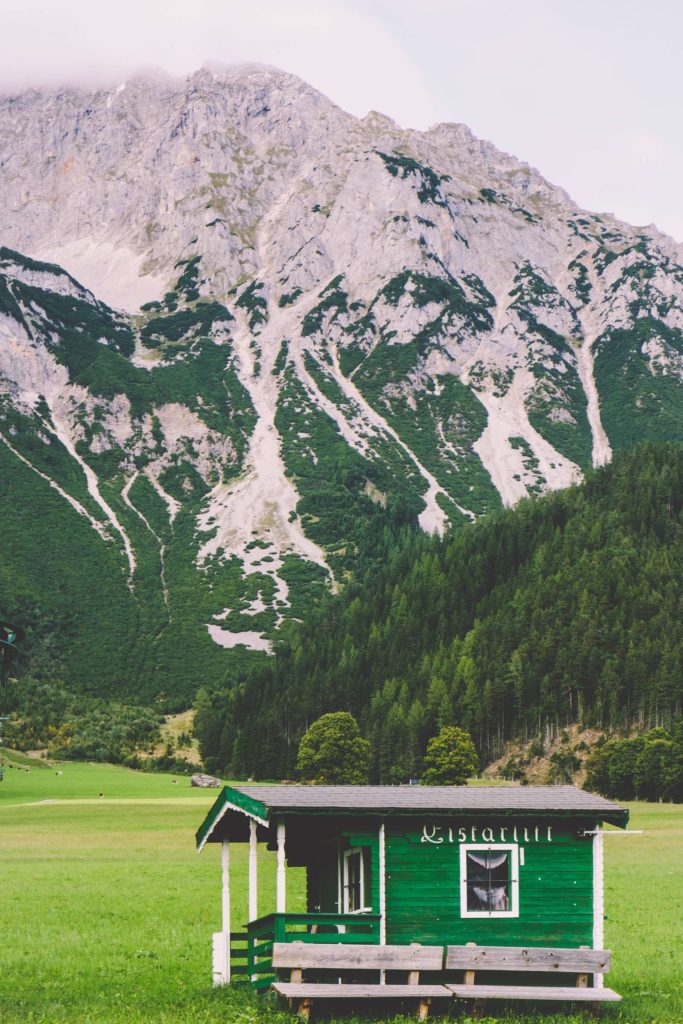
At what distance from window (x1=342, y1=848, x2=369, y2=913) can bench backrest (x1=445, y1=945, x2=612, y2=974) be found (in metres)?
2.72

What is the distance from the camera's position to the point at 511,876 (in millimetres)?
30422

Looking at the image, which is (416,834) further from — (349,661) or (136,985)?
(349,661)

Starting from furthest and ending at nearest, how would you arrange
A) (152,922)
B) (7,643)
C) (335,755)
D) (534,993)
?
(335,755) → (152,922) → (534,993) → (7,643)

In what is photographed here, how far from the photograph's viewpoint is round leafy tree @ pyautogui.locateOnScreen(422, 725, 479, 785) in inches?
5239

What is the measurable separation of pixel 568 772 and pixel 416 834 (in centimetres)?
11839

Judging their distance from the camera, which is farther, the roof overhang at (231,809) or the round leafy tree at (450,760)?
the round leafy tree at (450,760)

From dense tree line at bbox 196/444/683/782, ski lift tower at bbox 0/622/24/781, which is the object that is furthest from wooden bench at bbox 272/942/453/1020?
dense tree line at bbox 196/444/683/782

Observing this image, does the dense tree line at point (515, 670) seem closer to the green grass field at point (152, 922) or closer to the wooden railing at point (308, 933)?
the green grass field at point (152, 922)

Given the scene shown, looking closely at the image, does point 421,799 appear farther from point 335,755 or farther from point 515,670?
point 515,670

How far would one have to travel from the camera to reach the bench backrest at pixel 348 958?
28750 mm

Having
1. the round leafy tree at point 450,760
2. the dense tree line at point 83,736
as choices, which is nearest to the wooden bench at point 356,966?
the round leafy tree at point 450,760

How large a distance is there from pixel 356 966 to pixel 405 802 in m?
4.04

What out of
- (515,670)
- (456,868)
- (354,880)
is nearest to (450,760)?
(515,670)

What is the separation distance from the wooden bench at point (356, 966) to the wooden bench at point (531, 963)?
556 mm
